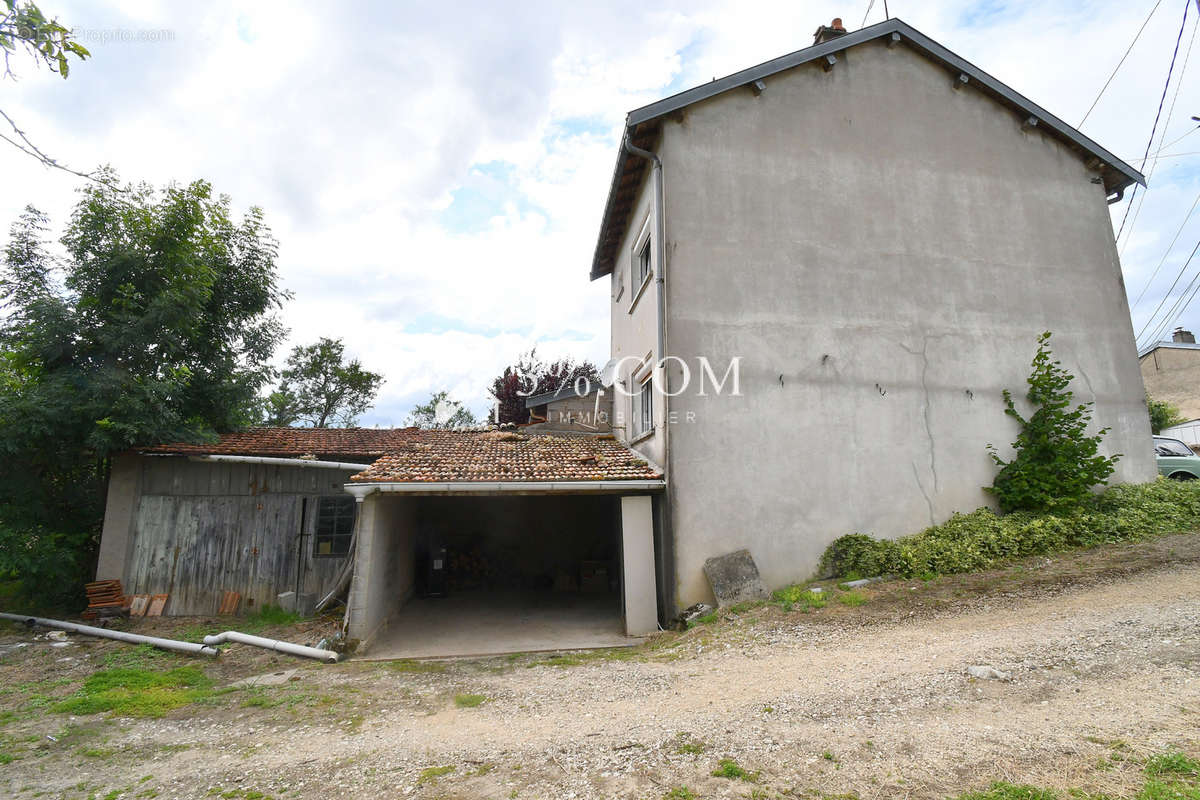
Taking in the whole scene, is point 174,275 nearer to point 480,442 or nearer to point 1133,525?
point 480,442

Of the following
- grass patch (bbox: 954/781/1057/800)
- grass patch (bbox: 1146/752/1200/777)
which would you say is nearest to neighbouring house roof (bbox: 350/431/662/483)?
grass patch (bbox: 954/781/1057/800)

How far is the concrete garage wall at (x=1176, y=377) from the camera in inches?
938

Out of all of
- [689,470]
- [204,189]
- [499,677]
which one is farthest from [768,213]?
[204,189]

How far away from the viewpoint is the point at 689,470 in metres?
9.07

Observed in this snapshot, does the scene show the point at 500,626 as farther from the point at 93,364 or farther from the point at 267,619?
the point at 93,364

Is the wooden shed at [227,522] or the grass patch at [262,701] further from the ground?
the wooden shed at [227,522]

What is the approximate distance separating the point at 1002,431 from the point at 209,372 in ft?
48.9

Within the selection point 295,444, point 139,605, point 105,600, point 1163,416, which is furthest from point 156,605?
point 1163,416

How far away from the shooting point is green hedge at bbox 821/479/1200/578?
8.91m

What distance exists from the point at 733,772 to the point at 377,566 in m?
6.59

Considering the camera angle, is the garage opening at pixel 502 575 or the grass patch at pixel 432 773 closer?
the grass patch at pixel 432 773

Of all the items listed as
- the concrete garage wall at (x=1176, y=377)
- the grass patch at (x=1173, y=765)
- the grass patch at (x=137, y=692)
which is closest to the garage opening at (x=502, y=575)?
the grass patch at (x=137, y=692)

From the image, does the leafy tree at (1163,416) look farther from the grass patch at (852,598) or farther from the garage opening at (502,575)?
the grass patch at (852,598)

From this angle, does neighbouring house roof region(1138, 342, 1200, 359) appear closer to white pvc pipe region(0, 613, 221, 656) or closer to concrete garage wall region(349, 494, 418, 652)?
concrete garage wall region(349, 494, 418, 652)
